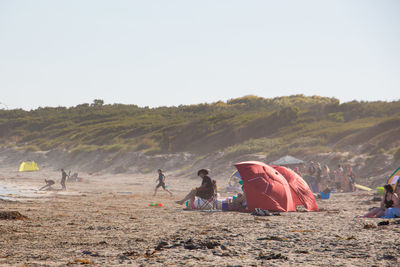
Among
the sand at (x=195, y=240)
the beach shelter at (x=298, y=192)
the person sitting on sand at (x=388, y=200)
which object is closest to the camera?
the sand at (x=195, y=240)

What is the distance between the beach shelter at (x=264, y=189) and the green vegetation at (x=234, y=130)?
57.0 ft

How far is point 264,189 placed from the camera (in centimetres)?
1245

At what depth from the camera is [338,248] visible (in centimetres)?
725

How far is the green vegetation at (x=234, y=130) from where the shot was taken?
34.1 m

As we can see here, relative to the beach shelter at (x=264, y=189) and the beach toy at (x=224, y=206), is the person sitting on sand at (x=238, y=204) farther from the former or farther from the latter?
the beach shelter at (x=264, y=189)

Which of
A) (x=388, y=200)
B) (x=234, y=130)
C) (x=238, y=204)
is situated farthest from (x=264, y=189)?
(x=234, y=130)

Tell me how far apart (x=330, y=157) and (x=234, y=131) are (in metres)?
15.7

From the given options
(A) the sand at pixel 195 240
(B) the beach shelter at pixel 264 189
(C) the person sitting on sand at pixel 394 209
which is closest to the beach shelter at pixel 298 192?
(B) the beach shelter at pixel 264 189

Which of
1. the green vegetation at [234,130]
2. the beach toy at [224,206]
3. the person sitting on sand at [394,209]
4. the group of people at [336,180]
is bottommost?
the beach toy at [224,206]

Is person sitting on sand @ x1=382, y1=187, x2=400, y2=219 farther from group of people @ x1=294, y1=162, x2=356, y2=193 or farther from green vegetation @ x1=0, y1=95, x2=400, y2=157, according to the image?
green vegetation @ x1=0, y1=95, x2=400, y2=157


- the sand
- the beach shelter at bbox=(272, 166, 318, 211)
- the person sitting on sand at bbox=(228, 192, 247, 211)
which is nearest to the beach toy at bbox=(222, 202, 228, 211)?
the person sitting on sand at bbox=(228, 192, 247, 211)

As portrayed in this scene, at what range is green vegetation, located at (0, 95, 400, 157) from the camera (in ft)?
112

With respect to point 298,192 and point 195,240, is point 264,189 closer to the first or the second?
point 298,192

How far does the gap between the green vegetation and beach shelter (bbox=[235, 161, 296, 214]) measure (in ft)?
57.0
